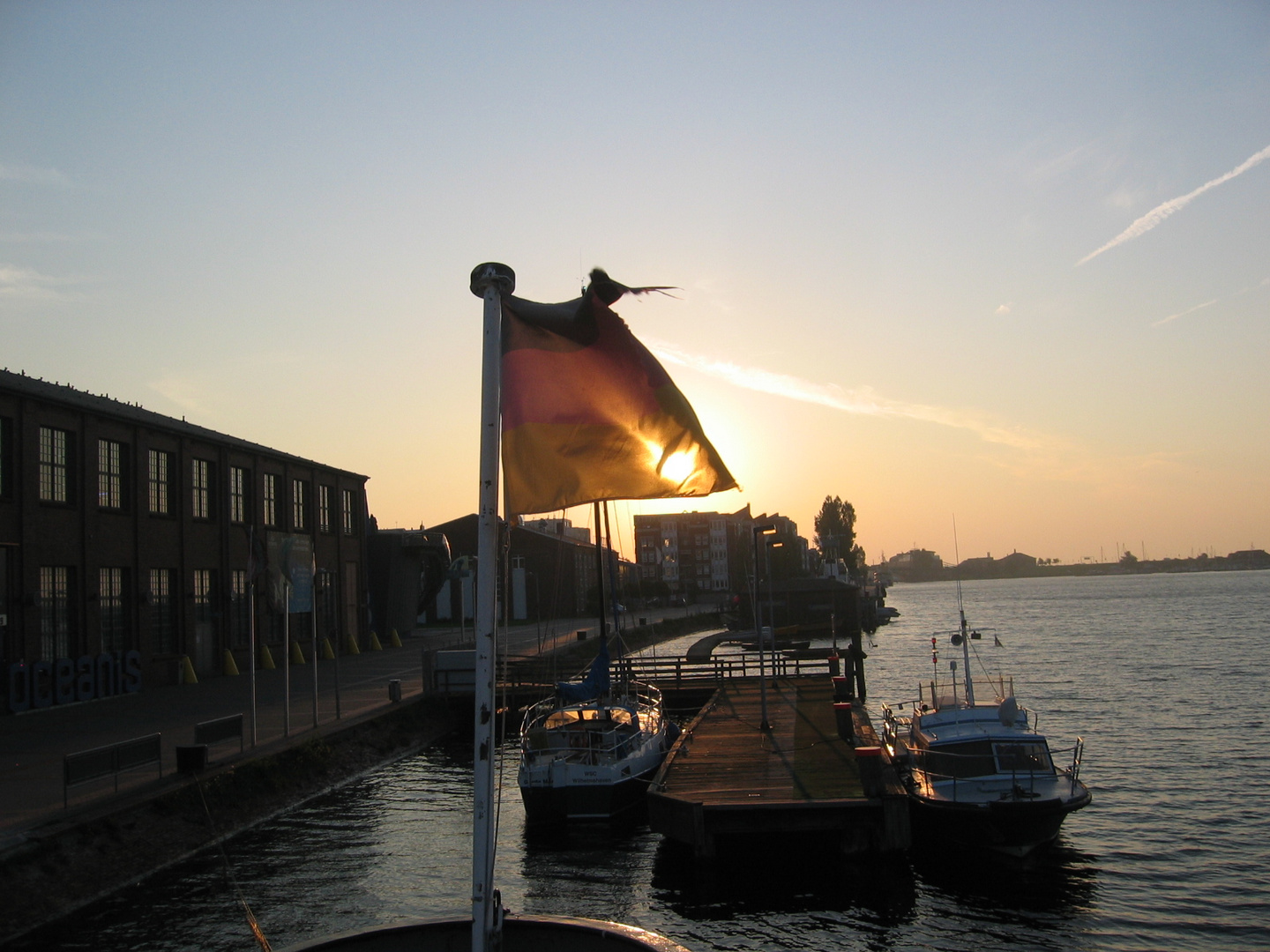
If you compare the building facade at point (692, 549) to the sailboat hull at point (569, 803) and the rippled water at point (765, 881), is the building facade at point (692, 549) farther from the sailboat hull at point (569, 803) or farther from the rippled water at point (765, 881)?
the sailboat hull at point (569, 803)

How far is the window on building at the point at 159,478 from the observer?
1647 inches

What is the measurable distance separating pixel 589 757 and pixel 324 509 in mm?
40286

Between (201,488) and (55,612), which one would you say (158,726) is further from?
(201,488)

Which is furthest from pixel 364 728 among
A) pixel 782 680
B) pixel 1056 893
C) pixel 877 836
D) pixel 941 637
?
pixel 941 637

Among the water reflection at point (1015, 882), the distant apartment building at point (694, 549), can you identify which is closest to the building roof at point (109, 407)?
the water reflection at point (1015, 882)

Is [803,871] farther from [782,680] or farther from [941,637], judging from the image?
[941,637]

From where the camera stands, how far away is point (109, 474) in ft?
128

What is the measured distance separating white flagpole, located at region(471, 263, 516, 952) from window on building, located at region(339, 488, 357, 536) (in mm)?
57364

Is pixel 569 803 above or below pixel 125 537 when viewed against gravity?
below

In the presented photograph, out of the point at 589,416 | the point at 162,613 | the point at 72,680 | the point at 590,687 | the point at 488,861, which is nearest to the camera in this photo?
the point at 488,861

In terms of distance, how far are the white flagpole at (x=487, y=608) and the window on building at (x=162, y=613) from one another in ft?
128

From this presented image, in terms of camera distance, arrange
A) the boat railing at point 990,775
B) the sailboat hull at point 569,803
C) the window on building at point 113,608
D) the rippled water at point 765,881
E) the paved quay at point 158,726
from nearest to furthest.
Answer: the rippled water at point 765,881
the paved quay at point 158,726
the boat railing at point 990,775
the sailboat hull at point 569,803
the window on building at point 113,608

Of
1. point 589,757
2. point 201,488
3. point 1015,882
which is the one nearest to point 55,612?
point 201,488

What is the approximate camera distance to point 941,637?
92.2 meters
